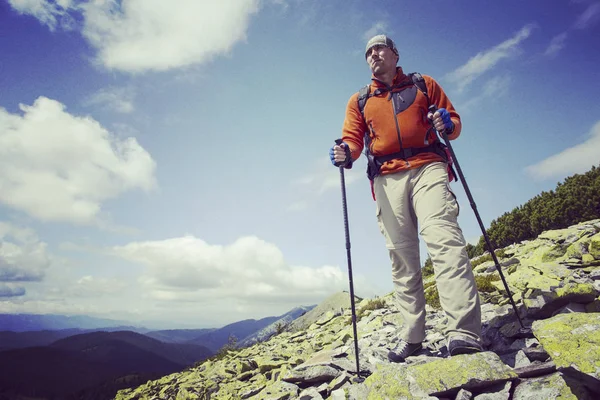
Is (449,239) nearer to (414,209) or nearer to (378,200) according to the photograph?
(414,209)

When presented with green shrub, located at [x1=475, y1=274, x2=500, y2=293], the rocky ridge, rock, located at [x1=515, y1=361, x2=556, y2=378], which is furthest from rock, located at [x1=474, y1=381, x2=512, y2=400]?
green shrub, located at [x1=475, y1=274, x2=500, y2=293]

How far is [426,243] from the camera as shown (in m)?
3.99

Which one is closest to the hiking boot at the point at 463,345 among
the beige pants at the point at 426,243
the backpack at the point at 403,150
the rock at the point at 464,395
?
the beige pants at the point at 426,243

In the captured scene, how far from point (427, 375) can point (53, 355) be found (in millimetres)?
263649

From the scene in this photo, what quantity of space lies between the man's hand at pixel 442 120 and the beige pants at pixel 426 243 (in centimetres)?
49

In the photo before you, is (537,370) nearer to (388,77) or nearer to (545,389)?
(545,389)

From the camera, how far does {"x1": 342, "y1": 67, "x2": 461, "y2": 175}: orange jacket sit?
4.50 metres

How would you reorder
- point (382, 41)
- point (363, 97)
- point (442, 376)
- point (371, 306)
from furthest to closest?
point (371, 306) → point (363, 97) → point (382, 41) → point (442, 376)

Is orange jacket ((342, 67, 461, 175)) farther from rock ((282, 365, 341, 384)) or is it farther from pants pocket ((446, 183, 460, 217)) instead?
rock ((282, 365, 341, 384))

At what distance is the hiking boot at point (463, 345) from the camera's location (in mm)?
3385

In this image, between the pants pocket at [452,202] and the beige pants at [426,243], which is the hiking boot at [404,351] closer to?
the beige pants at [426,243]

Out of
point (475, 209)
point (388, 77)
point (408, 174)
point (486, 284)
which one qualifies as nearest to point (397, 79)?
point (388, 77)

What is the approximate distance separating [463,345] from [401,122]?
9.79ft

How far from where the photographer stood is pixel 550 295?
A: 461cm
